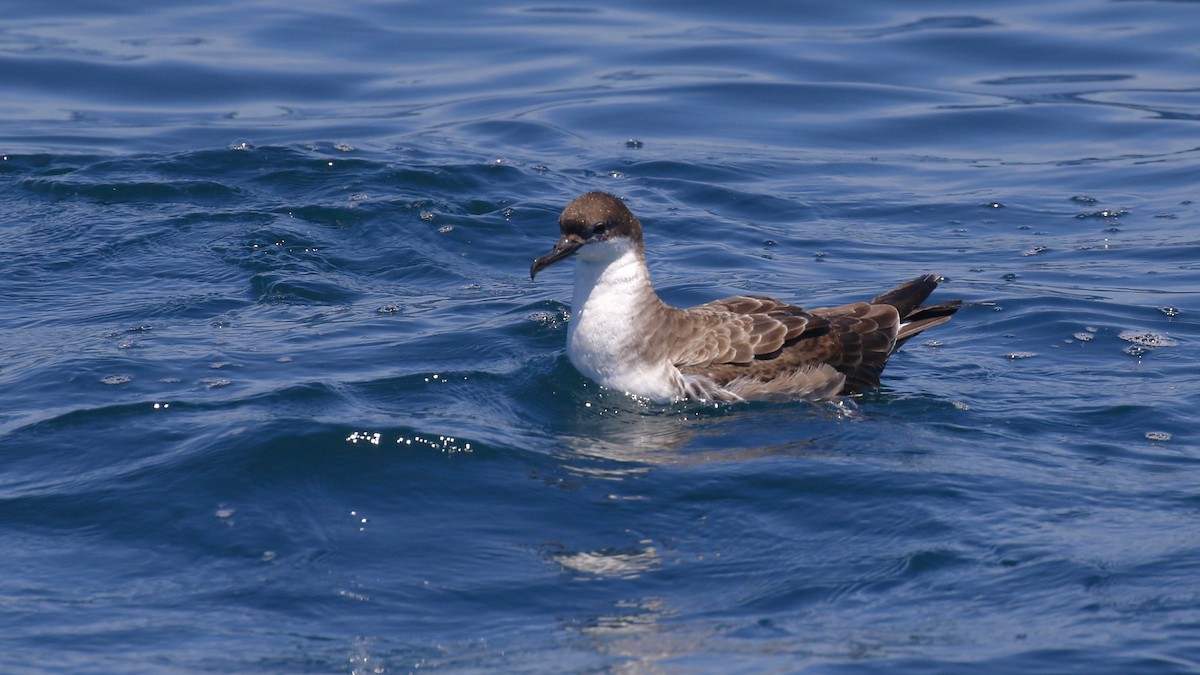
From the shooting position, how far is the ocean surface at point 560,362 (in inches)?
250

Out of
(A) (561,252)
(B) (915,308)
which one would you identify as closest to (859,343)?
(B) (915,308)

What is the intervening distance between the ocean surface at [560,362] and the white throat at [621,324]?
0.19 metres

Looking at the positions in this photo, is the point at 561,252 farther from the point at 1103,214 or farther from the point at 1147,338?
the point at 1103,214

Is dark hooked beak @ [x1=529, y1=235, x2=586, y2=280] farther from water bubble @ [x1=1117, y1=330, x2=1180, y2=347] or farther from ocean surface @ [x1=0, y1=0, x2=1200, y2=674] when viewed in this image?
water bubble @ [x1=1117, y1=330, x2=1180, y2=347]

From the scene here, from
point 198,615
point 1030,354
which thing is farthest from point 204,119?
point 198,615

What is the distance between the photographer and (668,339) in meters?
8.95

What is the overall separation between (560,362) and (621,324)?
2.46 ft

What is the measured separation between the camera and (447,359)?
9766mm

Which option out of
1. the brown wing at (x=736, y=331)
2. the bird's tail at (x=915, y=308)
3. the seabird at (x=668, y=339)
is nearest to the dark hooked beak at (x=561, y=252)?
the seabird at (x=668, y=339)

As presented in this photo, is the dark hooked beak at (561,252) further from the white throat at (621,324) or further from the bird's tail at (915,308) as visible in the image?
the bird's tail at (915,308)

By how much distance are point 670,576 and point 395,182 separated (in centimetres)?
721

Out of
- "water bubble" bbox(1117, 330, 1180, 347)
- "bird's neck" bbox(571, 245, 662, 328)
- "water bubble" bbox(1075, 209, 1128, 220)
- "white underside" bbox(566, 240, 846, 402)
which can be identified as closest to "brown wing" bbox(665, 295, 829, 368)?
"white underside" bbox(566, 240, 846, 402)

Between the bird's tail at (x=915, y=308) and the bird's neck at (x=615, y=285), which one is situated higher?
the bird's neck at (x=615, y=285)

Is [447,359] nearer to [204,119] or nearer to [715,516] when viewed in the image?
[715,516]
